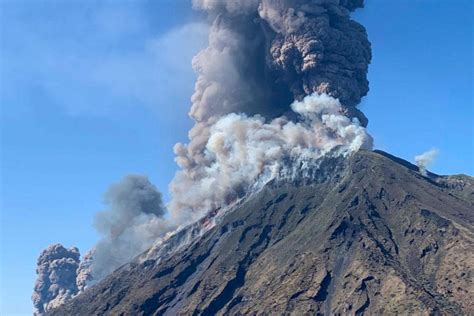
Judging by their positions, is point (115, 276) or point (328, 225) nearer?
point (328, 225)

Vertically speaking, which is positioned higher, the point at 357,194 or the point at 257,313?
the point at 357,194

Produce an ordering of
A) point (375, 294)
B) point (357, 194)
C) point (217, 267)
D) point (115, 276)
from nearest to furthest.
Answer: point (375, 294) < point (217, 267) < point (357, 194) < point (115, 276)

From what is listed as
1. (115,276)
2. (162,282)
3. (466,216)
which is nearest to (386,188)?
(466,216)

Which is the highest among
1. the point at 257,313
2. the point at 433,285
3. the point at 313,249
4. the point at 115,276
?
the point at 115,276

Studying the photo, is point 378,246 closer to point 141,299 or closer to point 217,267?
point 217,267

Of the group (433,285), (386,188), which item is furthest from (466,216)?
(433,285)

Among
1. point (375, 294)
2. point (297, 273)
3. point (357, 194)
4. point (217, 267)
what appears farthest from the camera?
point (357, 194)
